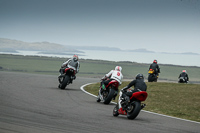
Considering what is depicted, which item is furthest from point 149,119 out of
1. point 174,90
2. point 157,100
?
point 174,90

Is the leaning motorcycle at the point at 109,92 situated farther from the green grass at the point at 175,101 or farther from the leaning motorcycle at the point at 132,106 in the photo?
the leaning motorcycle at the point at 132,106

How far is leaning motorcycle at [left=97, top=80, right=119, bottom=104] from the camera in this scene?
54.8 feet

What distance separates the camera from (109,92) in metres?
16.7

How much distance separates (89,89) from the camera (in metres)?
25.0

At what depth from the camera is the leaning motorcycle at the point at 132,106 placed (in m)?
13.1

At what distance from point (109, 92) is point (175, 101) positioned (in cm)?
457

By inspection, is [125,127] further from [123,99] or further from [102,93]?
[102,93]

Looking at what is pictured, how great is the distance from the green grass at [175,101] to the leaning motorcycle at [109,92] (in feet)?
5.94

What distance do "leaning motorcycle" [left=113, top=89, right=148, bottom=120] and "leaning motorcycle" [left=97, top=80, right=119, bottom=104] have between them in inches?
109

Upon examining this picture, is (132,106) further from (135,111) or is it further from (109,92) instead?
(109,92)

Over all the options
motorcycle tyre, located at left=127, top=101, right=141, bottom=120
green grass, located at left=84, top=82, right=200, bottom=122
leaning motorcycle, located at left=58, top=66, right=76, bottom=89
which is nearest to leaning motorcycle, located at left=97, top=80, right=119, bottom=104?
green grass, located at left=84, top=82, right=200, bottom=122

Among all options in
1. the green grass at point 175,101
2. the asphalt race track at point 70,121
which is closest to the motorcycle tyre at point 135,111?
the asphalt race track at point 70,121

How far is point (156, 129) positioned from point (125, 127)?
2.92 feet

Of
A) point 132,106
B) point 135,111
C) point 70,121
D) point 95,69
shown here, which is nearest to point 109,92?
point 132,106
